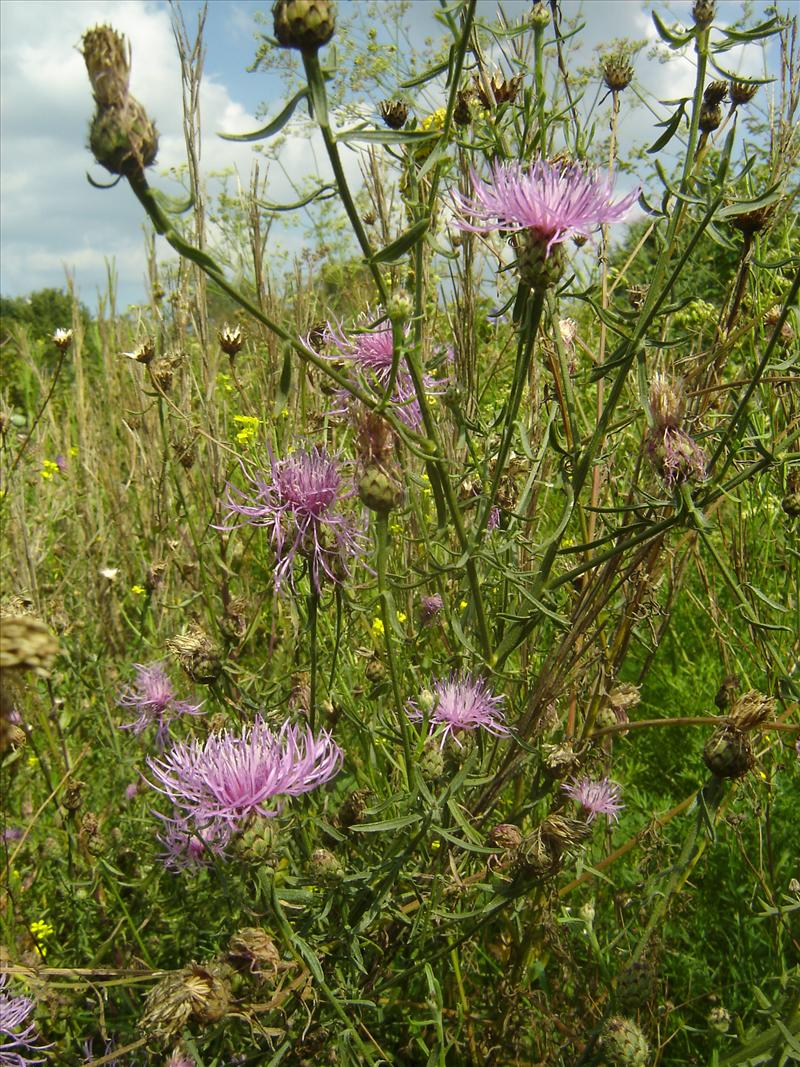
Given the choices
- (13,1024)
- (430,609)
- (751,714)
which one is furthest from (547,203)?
(13,1024)

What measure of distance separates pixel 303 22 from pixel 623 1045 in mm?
1325

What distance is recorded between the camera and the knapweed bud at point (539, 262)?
3.53 feet

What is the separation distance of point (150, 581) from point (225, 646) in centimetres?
64

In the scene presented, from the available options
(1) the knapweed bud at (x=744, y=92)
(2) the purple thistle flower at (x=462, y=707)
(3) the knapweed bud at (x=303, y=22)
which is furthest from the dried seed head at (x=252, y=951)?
(1) the knapweed bud at (x=744, y=92)

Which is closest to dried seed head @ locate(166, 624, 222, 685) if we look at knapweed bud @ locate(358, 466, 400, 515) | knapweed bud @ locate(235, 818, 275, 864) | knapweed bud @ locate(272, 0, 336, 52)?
knapweed bud @ locate(235, 818, 275, 864)

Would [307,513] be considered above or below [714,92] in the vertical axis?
below

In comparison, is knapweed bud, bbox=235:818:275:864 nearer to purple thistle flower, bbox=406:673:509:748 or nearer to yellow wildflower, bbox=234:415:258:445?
purple thistle flower, bbox=406:673:509:748

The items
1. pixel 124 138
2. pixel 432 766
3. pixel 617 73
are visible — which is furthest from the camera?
pixel 617 73

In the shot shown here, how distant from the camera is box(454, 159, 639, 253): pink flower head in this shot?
43.9 inches

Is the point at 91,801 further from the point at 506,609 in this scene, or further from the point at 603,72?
the point at 603,72

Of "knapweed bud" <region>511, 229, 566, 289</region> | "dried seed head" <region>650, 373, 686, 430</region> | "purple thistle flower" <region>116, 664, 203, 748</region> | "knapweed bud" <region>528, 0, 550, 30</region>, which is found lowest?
"purple thistle flower" <region>116, 664, 203, 748</region>

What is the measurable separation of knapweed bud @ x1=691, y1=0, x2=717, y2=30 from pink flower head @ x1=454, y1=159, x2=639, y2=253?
22 cm

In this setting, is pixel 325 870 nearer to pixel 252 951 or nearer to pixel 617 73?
pixel 252 951

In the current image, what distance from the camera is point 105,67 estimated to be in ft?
2.95
